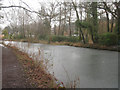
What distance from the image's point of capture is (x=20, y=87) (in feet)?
8.17

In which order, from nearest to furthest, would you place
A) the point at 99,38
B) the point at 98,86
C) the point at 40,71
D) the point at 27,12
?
the point at 98,86 < the point at 40,71 < the point at 27,12 < the point at 99,38

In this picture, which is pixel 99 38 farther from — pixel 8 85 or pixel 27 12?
pixel 8 85

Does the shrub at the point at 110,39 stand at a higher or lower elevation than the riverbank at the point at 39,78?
higher

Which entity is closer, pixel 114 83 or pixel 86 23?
pixel 114 83

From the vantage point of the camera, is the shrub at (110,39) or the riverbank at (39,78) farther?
the shrub at (110,39)

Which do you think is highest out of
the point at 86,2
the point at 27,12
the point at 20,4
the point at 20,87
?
the point at 86,2

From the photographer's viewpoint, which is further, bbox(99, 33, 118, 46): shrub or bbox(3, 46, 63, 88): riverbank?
bbox(99, 33, 118, 46): shrub

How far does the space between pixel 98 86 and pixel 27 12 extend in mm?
3119

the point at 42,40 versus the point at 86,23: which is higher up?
the point at 86,23

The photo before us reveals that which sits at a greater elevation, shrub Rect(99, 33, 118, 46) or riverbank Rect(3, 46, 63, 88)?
shrub Rect(99, 33, 118, 46)

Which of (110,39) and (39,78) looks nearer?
(39,78)

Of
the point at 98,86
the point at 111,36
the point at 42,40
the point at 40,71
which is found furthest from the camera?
the point at 42,40

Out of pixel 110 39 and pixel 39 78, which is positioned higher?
pixel 110 39

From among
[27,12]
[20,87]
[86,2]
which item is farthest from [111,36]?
[20,87]
